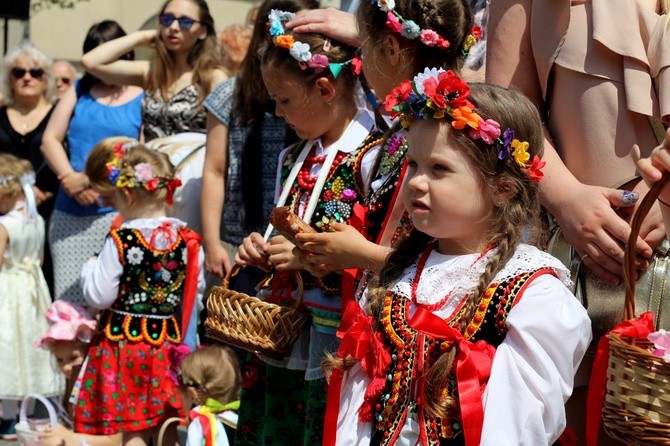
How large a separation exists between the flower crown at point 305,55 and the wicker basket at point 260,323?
0.76m

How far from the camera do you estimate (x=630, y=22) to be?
3.25 meters

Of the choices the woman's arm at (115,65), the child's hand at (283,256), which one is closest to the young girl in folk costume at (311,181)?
the child's hand at (283,256)

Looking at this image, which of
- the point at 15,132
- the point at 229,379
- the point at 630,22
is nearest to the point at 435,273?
the point at 630,22

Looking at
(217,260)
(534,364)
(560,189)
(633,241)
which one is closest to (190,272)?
(217,260)

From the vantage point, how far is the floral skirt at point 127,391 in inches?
238

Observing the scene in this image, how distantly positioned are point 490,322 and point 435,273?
0.84 feet

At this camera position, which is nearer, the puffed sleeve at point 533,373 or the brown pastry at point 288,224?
the puffed sleeve at point 533,373

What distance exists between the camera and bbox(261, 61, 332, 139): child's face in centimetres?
436

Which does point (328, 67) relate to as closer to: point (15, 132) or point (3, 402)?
point (3, 402)

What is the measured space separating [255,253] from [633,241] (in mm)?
1724

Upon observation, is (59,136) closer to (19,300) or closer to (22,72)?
(19,300)

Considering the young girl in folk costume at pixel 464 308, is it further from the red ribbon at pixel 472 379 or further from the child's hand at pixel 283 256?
the child's hand at pixel 283 256

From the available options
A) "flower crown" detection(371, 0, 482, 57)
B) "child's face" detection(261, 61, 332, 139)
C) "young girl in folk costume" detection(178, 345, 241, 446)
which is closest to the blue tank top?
"young girl in folk costume" detection(178, 345, 241, 446)

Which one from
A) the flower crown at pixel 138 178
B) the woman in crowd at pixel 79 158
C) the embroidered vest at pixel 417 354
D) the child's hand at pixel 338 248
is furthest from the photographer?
the woman in crowd at pixel 79 158
